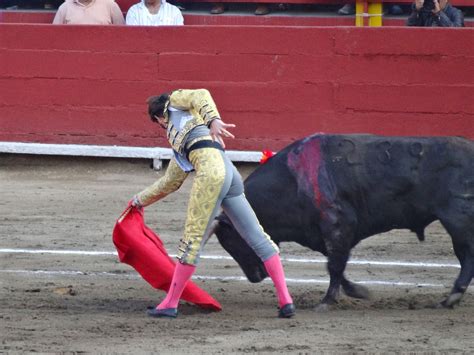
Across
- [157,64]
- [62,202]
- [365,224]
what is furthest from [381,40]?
[365,224]

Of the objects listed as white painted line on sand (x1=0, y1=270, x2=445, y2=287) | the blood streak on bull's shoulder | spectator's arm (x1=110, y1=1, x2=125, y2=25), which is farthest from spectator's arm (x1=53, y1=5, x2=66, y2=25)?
the blood streak on bull's shoulder

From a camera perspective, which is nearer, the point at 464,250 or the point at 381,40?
the point at 464,250

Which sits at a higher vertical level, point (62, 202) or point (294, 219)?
point (294, 219)

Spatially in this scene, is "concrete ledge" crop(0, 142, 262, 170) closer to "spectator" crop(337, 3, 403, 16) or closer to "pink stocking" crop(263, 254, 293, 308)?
"spectator" crop(337, 3, 403, 16)

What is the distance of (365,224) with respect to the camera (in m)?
5.95

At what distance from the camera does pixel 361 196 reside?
19.3 feet

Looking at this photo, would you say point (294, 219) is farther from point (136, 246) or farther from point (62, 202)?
point (62, 202)

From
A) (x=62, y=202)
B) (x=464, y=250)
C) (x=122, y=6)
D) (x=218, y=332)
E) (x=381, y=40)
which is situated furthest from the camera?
(x=122, y=6)

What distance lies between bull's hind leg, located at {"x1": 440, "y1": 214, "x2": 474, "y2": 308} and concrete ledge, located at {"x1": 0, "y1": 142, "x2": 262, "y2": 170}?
391 centimetres

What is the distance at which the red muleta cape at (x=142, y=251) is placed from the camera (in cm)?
593

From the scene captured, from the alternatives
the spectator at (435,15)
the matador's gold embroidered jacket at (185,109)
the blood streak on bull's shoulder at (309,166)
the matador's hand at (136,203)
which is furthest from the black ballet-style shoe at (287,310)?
the spectator at (435,15)

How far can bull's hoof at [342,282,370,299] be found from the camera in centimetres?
607

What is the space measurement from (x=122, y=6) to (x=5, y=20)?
1104 millimetres

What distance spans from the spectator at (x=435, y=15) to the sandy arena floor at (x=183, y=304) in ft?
6.47
